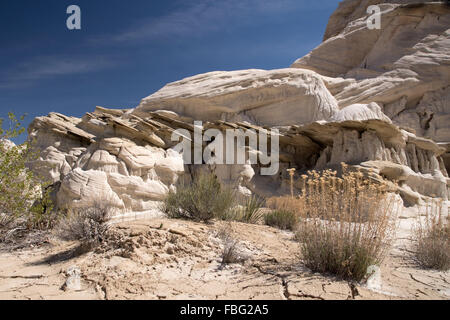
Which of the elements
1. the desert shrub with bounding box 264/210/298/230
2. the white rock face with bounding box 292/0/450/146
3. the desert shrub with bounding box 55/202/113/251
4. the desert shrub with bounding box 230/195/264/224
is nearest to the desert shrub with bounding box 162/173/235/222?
the desert shrub with bounding box 230/195/264/224

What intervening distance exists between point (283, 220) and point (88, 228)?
13.3ft

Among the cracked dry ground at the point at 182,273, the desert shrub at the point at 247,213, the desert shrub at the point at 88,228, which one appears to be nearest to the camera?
the cracked dry ground at the point at 182,273

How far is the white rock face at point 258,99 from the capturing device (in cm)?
1519

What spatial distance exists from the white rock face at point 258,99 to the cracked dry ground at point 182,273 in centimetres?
1182

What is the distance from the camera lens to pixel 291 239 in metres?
5.07

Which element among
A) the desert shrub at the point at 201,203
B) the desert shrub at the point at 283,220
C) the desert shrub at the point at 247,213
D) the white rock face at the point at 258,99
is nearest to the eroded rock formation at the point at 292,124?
the white rock face at the point at 258,99

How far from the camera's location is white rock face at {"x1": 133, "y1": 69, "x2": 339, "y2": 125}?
15.2 meters

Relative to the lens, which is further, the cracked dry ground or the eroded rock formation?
the eroded rock formation

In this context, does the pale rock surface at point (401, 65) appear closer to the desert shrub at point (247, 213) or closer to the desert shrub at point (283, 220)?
the desert shrub at point (283, 220)

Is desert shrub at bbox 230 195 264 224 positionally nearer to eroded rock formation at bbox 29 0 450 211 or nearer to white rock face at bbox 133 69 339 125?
eroded rock formation at bbox 29 0 450 211

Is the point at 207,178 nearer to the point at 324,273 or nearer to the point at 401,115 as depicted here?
the point at 324,273

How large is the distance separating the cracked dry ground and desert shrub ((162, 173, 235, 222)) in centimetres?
68
